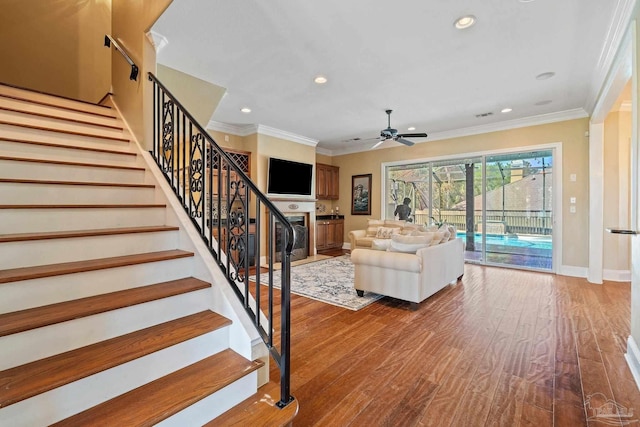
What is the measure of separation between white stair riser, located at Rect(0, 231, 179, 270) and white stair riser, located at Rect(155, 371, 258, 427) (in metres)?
1.13

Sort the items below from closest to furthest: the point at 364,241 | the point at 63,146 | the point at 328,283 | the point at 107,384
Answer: the point at 107,384, the point at 63,146, the point at 328,283, the point at 364,241

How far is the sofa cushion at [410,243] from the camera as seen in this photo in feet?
11.4

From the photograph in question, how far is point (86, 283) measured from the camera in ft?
5.11

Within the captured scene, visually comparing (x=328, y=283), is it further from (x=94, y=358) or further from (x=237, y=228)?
(x=94, y=358)

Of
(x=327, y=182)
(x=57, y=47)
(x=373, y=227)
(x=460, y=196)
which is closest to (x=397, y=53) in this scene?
(x=373, y=227)

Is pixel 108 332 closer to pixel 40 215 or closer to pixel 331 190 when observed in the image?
pixel 40 215

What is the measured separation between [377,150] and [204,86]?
486cm

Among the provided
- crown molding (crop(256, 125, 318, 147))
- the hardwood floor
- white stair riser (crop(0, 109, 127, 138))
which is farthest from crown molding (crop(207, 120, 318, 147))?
the hardwood floor

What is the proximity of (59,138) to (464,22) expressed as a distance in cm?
384

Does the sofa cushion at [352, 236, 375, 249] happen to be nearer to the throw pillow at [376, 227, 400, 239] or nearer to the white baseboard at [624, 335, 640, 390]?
the throw pillow at [376, 227, 400, 239]

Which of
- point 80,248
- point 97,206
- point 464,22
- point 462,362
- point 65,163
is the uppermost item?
point 464,22

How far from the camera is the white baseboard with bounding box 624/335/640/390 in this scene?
1995 millimetres

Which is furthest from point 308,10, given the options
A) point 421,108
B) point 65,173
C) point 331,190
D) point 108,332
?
point 331,190

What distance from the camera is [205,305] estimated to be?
1799 millimetres
